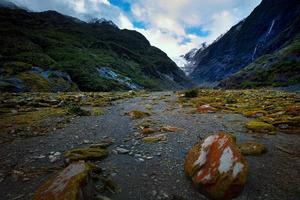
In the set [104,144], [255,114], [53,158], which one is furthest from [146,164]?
[255,114]

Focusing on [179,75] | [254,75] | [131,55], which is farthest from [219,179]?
[179,75]

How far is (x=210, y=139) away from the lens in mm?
6453

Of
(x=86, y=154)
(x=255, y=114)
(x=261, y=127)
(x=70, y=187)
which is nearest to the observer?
(x=70, y=187)

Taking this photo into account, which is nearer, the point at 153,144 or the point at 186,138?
the point at 153,144

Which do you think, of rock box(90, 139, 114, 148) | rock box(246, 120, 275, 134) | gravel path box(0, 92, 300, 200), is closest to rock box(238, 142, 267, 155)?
gravel path box(0, 92, 300, 200)

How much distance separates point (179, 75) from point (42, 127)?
185903mm

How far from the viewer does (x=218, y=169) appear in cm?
526

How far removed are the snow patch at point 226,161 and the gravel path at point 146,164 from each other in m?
0.73

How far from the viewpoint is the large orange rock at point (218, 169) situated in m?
5.07

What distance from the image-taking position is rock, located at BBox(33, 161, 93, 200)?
13.8 ft

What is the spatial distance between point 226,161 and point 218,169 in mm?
325

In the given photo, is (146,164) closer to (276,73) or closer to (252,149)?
(252,149)

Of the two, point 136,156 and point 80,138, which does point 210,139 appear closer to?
point 136,156

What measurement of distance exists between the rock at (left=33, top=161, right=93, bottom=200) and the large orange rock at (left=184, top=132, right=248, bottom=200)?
2651 mm
